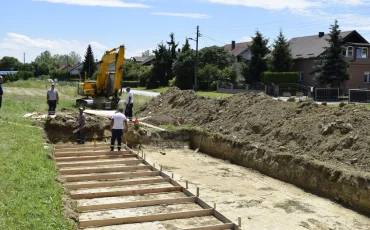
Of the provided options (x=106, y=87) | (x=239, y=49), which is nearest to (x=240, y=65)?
(x=239, y=49)

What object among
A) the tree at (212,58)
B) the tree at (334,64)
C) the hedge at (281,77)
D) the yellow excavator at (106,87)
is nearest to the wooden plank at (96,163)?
the yellow excavator at (106,87)

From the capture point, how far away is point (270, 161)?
1362 centimetres

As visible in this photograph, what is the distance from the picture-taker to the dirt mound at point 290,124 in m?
12.1

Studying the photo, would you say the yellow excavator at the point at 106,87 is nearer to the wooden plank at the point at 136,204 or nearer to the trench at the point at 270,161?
the trench at the point at 270,161

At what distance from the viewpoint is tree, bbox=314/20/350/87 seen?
109 feet

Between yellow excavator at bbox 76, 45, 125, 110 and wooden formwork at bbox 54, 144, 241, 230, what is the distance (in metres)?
7.57

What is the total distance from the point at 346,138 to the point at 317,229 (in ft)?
14.6

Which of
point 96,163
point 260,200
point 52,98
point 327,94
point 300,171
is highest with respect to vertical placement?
point 327,94

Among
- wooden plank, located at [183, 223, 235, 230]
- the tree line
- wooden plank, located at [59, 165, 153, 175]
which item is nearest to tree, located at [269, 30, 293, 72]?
the tree line

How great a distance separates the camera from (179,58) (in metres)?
48.4

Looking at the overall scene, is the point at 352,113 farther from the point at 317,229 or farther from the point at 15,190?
the point at 15,190

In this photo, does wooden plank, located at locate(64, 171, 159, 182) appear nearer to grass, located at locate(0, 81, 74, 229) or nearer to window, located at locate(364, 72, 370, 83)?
grass, located at locate(0, 81, 74, 229)

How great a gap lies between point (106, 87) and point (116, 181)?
498 inches

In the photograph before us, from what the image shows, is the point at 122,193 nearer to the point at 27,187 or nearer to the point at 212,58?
the point at 27,187
